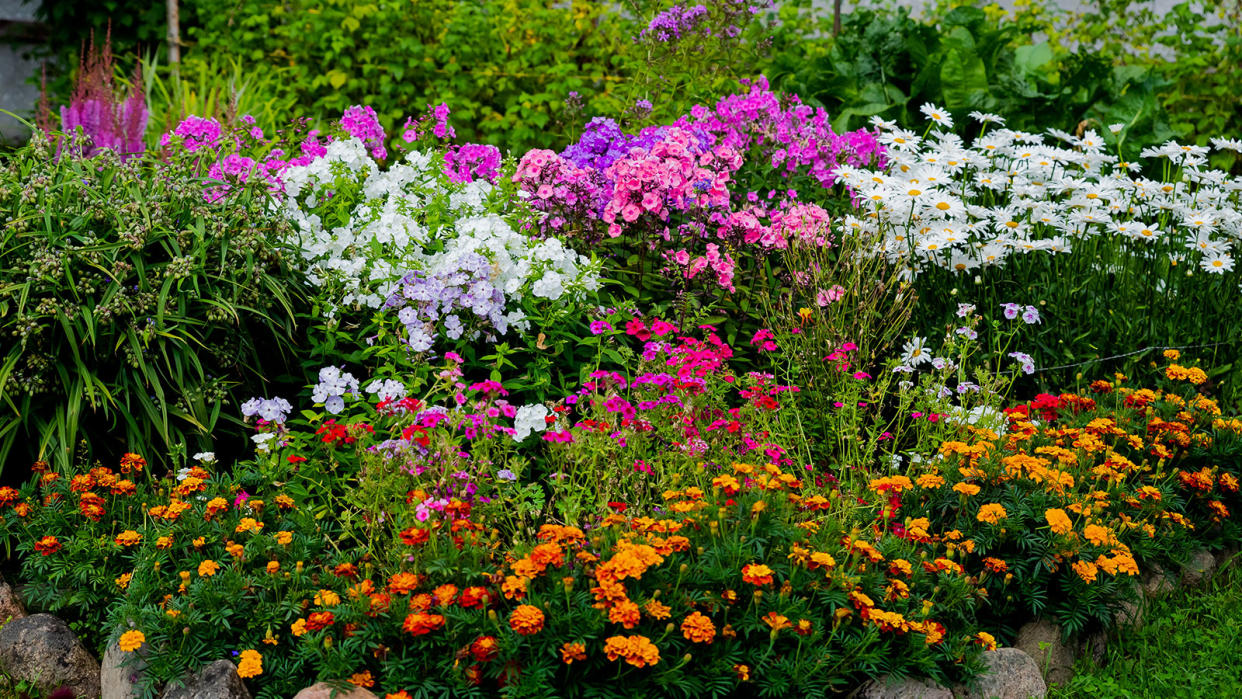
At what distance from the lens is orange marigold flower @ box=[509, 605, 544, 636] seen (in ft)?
7.57

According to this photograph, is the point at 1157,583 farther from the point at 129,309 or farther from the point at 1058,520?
the point at 129,309

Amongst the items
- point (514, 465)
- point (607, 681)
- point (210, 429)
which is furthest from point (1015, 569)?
point (210, 429)

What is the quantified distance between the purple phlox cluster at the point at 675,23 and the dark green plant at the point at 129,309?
2.47 metres

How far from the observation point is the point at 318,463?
10.5 ft

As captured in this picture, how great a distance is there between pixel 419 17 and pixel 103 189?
3923 millimetres

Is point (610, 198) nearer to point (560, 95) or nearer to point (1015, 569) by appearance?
point (1015, 569)

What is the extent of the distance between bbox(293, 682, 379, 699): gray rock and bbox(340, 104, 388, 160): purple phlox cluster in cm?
284

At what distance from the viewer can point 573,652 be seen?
234 cm

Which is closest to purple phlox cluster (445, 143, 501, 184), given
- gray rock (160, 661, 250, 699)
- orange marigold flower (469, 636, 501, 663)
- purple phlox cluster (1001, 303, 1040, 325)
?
purple phlox cluster (1001, 303, 1040, 325)

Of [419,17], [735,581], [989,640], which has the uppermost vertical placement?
[419,17]

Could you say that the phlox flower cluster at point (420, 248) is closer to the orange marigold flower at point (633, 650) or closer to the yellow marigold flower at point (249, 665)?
the yellow marigold flower at point (249, 665)

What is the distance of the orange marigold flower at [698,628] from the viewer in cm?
237

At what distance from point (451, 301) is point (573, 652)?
5.27 ft

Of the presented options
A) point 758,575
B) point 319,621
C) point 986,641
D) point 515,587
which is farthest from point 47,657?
point 986,641
